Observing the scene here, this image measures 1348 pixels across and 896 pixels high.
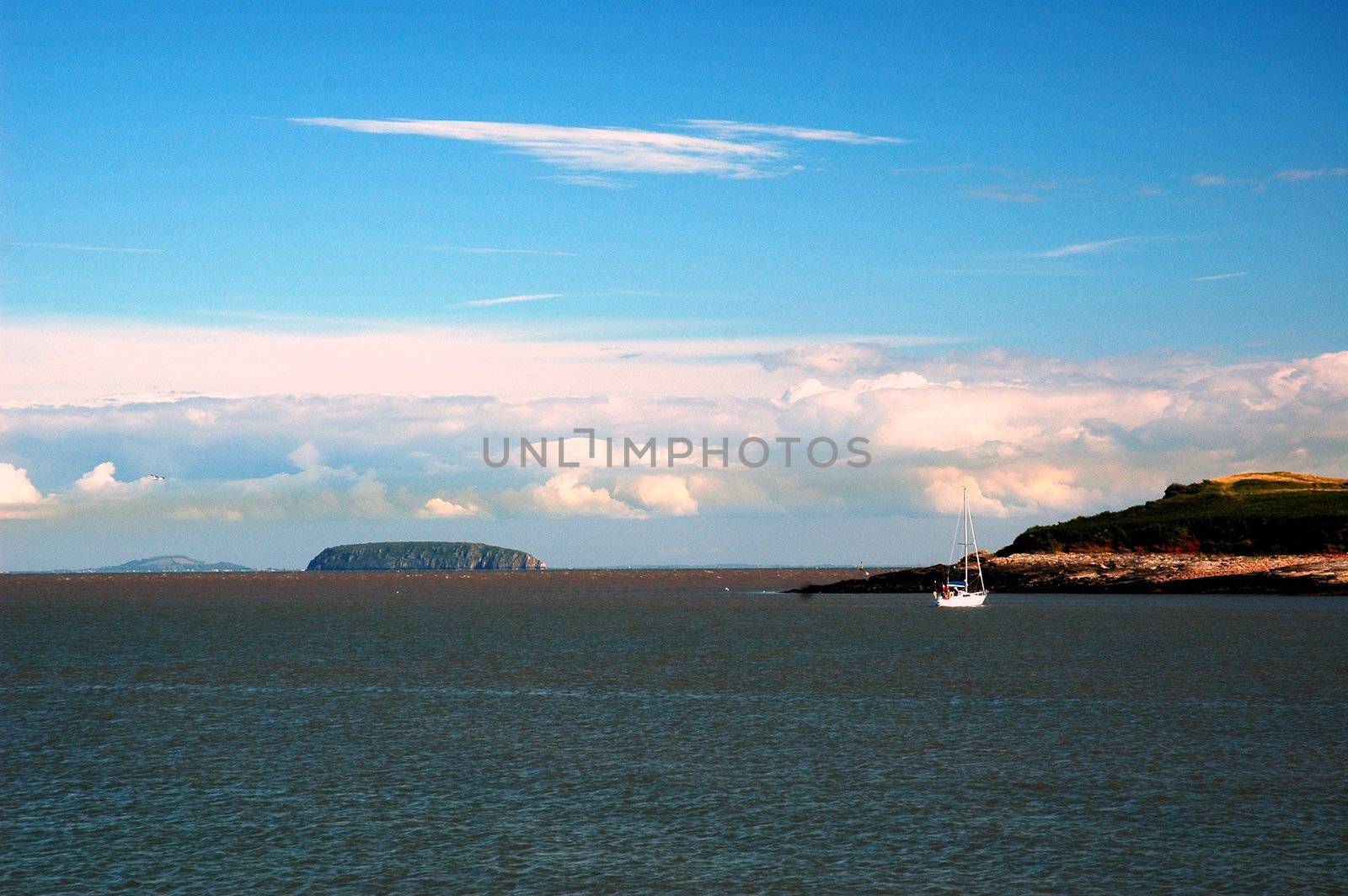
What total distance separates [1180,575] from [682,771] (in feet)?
518

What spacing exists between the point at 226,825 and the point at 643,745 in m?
15.3

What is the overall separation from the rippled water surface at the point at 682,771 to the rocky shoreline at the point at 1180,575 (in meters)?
91.3

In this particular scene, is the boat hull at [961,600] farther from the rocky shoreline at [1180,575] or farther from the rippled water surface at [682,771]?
the rippled water surface at [682,771]

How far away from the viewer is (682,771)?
37750 millimetres

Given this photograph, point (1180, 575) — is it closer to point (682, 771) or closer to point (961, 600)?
point (961, 600)

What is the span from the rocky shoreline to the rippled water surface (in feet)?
300

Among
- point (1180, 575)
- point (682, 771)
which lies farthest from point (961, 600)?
point (682, 771)

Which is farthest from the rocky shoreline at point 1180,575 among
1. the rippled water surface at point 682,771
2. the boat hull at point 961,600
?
the rippled water surface at point 682,771

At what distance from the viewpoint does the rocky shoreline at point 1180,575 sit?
16675cm

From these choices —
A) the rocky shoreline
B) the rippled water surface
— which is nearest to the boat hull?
the rocky shoreline

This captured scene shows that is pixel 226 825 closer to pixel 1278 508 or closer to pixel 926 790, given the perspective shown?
pixel 926 790

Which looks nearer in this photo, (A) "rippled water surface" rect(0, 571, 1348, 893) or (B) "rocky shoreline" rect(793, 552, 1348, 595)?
(A) "rippled water surface" rect(0, 571, 1348, 893)

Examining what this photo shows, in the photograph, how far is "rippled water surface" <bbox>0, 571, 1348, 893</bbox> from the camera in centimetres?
2675

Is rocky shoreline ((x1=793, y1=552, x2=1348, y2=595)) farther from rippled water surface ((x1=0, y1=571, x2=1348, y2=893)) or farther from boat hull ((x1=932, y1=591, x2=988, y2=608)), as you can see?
rippled water surface ((x1=0, y1=571, x2=1348, y2=893))
